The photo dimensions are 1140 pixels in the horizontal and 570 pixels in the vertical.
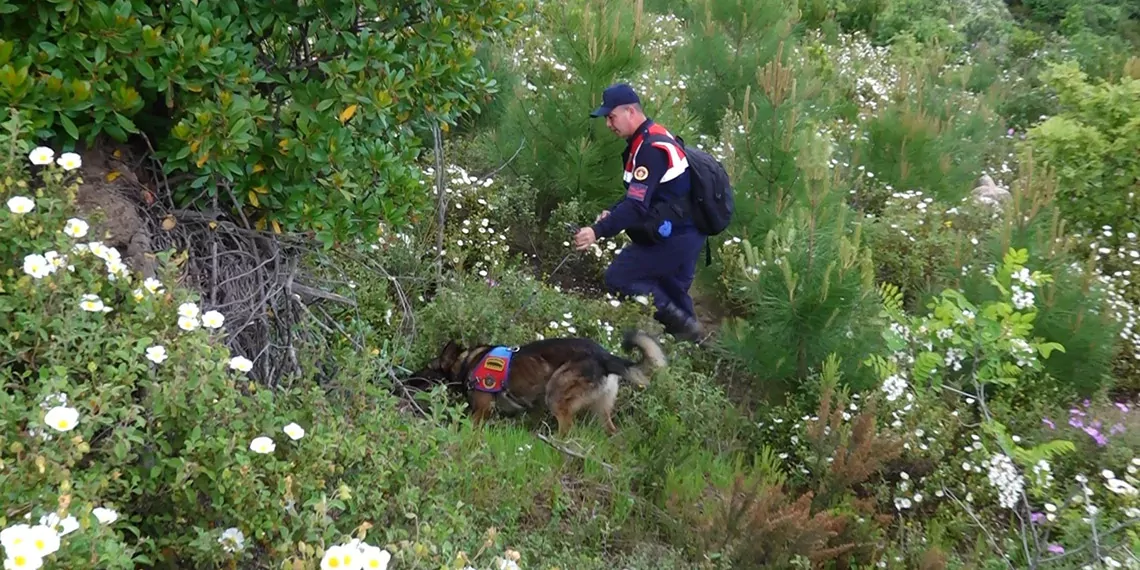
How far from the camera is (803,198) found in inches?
182

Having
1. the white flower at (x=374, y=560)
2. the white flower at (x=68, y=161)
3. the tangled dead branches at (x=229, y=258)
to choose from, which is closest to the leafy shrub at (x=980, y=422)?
the white flower at (x=374, y=560)

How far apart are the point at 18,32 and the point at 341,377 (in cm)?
146

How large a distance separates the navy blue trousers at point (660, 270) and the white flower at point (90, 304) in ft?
11.8

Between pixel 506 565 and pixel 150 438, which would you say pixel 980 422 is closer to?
pixel 506 565

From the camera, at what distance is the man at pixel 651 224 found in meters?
5.15

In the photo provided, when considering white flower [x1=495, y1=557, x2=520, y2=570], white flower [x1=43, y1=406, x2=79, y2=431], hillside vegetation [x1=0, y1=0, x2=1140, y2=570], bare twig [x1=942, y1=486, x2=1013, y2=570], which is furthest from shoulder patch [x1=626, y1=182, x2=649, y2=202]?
white flower [x1=43, y1=406, x2=79, y2=431]

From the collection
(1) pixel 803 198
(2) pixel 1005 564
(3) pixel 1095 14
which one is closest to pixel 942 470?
(2) pixel 1005 564

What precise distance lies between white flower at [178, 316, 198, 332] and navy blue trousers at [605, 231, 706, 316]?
3.45m

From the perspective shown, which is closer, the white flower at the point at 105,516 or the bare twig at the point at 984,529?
the white flower at the point at 105,516

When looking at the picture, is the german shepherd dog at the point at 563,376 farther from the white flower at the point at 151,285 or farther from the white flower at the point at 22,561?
the white flower at the point at 22,561

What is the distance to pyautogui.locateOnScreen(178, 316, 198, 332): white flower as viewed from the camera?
2502mm

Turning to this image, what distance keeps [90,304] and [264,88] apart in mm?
1127

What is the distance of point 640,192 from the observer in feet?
16.9

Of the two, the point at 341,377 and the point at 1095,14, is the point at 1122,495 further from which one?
the point at 1095,14
